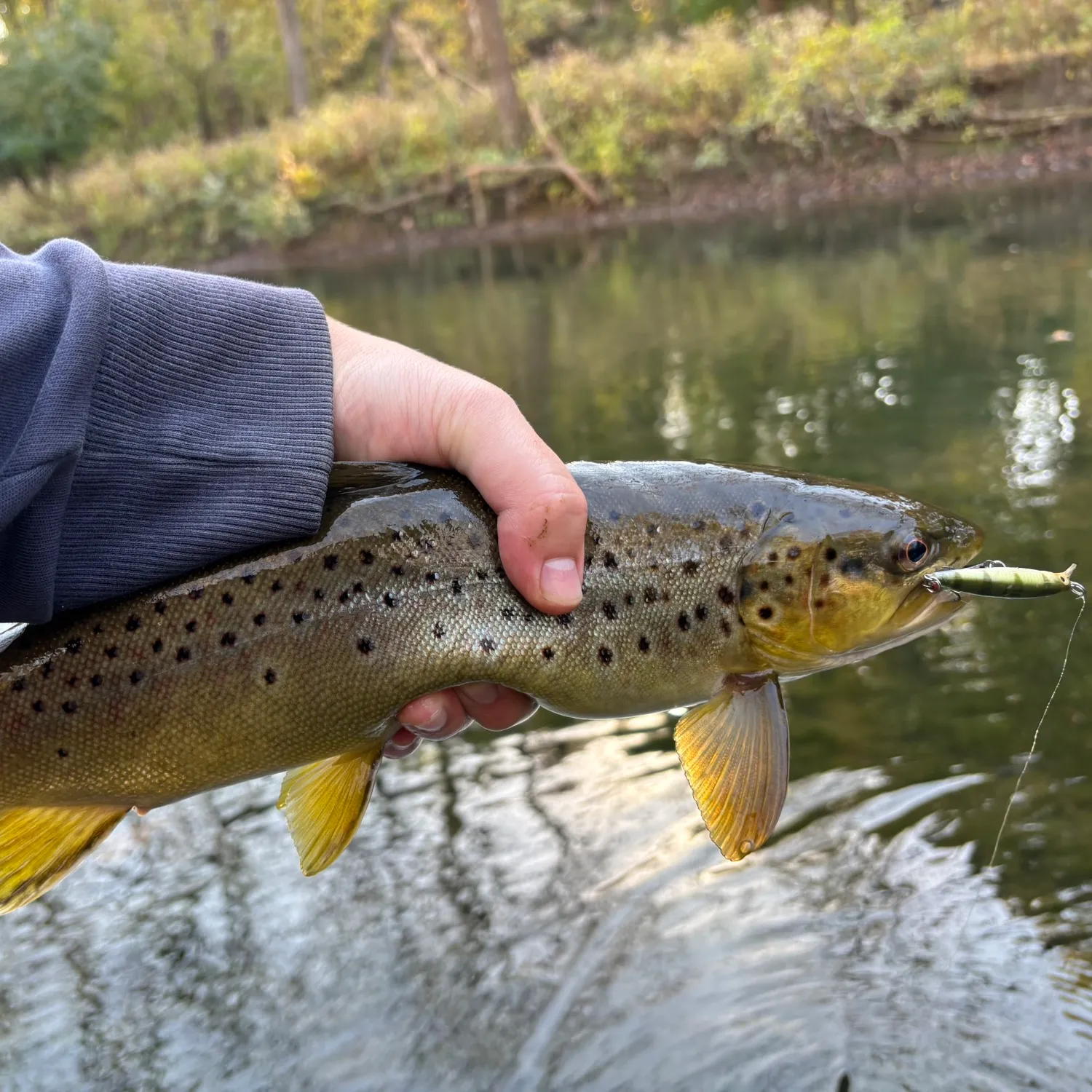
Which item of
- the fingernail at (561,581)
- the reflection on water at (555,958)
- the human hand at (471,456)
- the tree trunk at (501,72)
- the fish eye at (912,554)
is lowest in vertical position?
the reflection on water at (555,958)

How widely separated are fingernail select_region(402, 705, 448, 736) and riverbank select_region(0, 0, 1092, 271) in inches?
977

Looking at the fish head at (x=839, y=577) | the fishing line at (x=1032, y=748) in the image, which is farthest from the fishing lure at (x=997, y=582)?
the fishing line at (x=1032, y=748)

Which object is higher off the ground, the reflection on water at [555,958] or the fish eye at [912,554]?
the fish eye at [912,554]

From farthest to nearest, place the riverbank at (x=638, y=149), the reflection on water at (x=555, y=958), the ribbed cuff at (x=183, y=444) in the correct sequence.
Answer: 1. the riverbank at (x=638, y=149)
2. the reflection on water at (x=555, y=958)
3. the ribbed cuff at (x=183, y=444)

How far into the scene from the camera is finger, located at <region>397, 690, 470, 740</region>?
269 centimetres

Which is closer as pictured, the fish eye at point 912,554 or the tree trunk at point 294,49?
the fish eye at point 912,554

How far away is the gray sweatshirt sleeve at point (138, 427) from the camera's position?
240 centimetres

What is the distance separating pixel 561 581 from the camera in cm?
257

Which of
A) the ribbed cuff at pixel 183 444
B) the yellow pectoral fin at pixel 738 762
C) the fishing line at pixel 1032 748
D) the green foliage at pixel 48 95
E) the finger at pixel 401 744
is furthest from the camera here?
the green foliage at pixel 48 95

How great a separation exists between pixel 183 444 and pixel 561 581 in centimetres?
91

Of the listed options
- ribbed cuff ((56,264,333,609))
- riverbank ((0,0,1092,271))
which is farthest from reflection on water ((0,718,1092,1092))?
riverbank ((0,0,1092,271))

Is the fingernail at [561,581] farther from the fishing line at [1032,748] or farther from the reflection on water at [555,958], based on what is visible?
the fishing line at [1032,748]

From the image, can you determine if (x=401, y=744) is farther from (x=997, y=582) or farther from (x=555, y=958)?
(x=555, y=958)

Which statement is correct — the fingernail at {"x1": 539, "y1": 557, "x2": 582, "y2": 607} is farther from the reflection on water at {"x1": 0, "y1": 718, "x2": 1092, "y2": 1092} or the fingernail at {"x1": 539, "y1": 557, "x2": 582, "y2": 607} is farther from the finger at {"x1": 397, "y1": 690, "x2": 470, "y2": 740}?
the reflection on water at {"x1": 0, "y1": 718, "x2": 1092, "y2": 1092}
